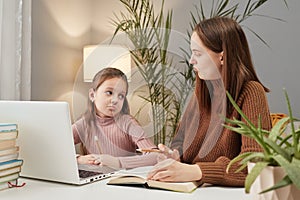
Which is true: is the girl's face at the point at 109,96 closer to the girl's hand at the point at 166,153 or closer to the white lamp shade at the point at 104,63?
the white lamp shade at the point at 104,63

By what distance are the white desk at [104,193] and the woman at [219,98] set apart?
5 cm

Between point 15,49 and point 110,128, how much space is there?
146 cm

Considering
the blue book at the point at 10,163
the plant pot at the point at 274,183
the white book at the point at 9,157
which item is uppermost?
the plant pot at the point at 274,183

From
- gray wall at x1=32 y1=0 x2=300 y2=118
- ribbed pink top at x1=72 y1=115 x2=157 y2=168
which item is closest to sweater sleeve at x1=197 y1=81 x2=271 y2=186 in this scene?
ribbed pink top at x1=72 y1=115 x2=157 y2=168

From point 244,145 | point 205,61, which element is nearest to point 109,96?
point 205,61

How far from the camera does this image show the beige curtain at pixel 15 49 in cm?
251

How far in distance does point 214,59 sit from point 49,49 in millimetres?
1998

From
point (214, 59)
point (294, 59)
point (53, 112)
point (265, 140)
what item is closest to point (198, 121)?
point (214, 59)

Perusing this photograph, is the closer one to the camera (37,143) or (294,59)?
(37,143)

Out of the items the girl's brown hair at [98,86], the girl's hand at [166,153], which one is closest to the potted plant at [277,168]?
the girl's hand at [166,153]

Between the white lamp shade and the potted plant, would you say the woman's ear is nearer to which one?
the white lamp shade

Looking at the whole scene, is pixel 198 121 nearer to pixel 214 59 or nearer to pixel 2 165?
pixel 214 59

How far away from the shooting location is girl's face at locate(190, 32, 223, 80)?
4.06 ft

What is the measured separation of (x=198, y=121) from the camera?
4.59 feet
